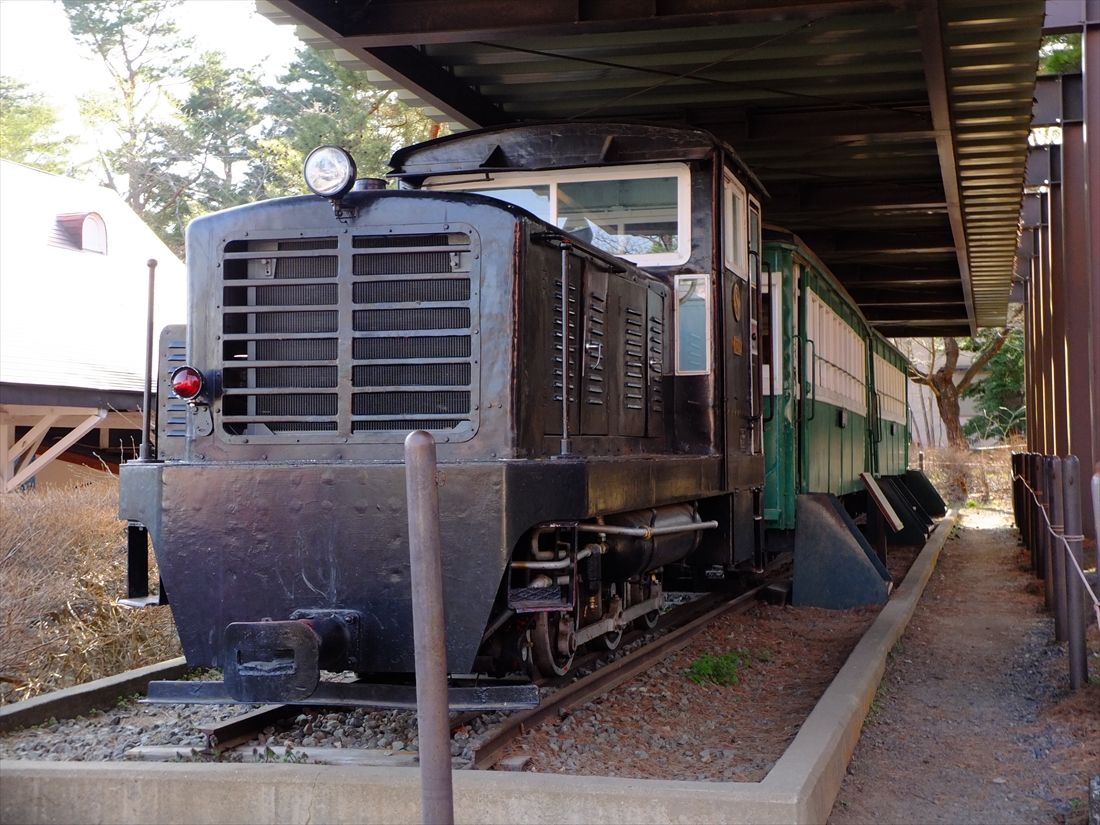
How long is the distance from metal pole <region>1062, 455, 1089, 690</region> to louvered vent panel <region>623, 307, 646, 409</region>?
97.4 inches

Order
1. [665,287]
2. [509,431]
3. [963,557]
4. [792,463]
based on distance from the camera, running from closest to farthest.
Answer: [509,431]
[665,287]
[792,463]
[963,557]

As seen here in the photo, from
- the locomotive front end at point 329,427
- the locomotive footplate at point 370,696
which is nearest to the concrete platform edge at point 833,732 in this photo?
the locomotive footplate at point 370,696

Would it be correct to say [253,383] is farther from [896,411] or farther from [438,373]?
[896,411]

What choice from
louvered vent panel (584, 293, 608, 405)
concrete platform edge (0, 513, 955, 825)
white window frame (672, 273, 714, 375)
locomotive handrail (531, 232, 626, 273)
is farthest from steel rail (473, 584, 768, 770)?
locomotive handrail (531, 232, 626, 273)

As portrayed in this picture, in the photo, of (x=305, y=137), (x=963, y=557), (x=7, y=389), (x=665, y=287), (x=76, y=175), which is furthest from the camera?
(x=76, y=175)

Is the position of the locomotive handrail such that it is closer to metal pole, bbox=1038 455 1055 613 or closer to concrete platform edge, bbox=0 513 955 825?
concrete platform edge, bbox=0 513 955 825

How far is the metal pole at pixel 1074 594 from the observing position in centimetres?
623

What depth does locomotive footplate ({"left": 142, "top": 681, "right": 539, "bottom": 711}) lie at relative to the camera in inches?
176

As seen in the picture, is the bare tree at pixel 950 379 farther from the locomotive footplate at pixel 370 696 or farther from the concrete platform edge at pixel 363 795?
the concrete platform edge at pixel 363 795

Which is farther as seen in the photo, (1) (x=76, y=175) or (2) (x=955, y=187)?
(1) (x=76, y=175)

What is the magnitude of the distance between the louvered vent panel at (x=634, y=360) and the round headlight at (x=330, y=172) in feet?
6.32

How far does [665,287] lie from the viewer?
6.98m

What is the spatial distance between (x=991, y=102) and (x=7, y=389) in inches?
412

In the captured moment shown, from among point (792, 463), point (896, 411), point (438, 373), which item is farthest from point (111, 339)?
point (896, 411)
